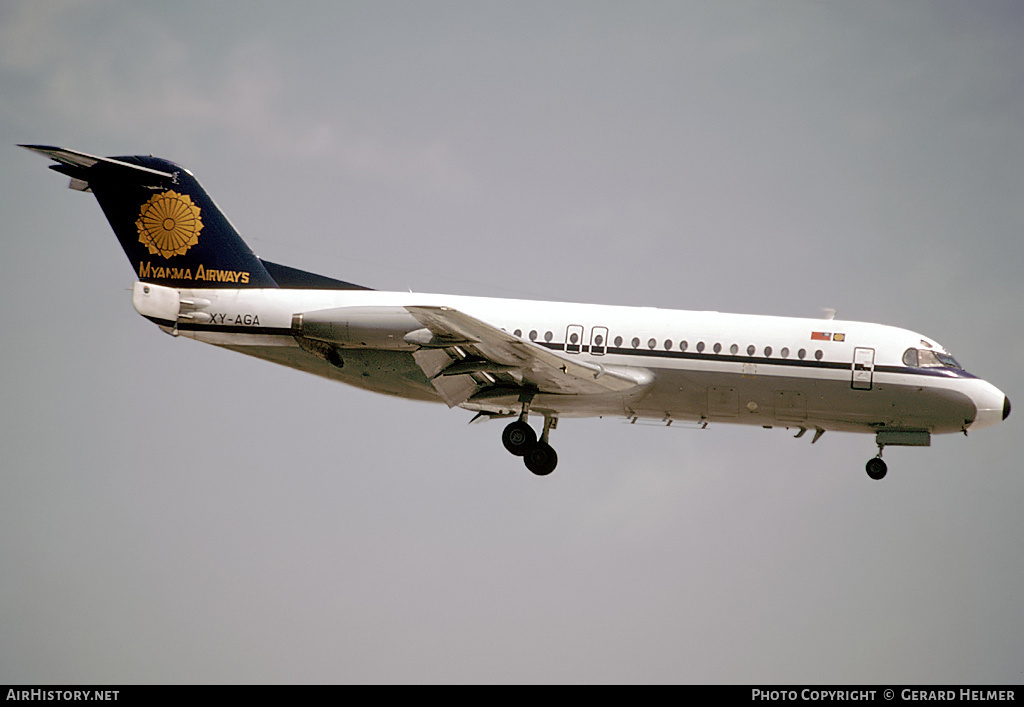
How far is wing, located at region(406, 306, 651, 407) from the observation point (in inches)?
1021

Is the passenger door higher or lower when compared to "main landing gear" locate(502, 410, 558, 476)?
higher

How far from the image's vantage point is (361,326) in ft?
86.9

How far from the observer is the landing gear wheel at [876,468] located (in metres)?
28.5

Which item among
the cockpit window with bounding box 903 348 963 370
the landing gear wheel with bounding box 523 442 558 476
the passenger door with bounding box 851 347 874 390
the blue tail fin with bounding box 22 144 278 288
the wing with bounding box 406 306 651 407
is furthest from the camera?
the blue tail fin with bounding box 22 144 278 288

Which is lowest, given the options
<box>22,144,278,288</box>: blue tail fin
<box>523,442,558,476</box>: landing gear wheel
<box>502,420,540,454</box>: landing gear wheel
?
<box>523,442,558,476</box>: landing gear wheel

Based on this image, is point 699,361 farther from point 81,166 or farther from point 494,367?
point 81,166

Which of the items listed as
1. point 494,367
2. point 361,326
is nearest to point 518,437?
point 494,367

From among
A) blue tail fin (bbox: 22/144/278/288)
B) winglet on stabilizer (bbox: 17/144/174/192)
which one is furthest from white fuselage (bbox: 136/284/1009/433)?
winglet on stabilizer (bbox: 17/144/174/192)

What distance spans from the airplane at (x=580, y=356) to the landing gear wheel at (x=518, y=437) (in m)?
0.03

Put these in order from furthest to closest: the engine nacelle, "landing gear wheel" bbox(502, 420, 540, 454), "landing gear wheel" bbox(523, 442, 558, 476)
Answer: "landing gear wheel" bbox(523, 442, 558, 476) → "landing gear wheel" bbox(502, 420, 540, 454) → the engine nacelle

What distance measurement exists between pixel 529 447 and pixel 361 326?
231 inches

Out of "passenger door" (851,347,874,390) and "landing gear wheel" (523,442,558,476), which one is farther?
"landing gear wheel" (523,442,558,476)

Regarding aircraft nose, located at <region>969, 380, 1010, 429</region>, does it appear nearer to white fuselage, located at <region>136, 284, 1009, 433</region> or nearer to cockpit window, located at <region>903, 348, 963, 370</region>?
white fuselage, located at <region>136, 284, 1009, 433</region>

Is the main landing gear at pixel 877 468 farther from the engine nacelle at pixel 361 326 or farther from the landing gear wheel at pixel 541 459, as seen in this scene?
the engine nacelle at pixel 361 326
